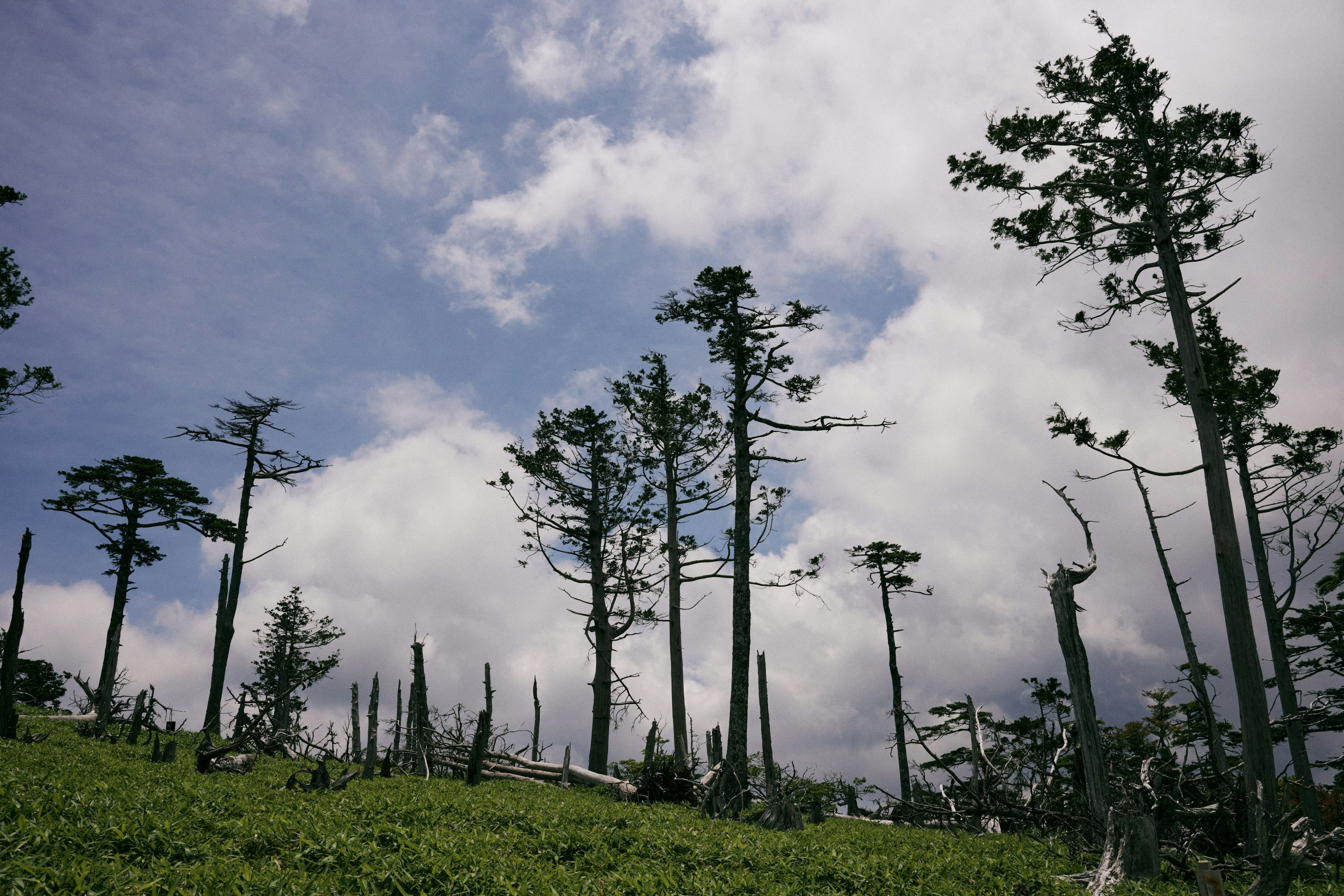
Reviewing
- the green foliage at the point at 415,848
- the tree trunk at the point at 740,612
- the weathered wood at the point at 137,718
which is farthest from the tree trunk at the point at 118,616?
the tree trunk at the point at 740,612

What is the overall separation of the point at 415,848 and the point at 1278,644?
64.6 ft

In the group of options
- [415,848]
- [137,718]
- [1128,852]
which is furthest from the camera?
[137,718]

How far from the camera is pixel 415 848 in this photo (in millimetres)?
7023

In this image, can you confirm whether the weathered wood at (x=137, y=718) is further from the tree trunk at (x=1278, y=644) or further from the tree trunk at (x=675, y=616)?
the tree trunk at (x=1278, y=644)

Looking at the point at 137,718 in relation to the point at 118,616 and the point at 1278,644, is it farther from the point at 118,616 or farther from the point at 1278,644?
the point at 1278,644

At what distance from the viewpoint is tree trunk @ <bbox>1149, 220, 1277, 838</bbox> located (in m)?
10.0

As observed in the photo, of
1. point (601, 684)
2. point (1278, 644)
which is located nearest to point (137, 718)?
point (601, 684)

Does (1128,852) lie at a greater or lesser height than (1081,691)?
lesser

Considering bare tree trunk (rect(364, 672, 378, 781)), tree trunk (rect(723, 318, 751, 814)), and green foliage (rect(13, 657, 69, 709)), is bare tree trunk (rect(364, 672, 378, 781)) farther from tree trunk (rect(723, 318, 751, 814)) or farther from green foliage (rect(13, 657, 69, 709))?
green foliage (rect(13, 657, 69, 709))

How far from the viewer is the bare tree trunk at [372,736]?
14.9 metres

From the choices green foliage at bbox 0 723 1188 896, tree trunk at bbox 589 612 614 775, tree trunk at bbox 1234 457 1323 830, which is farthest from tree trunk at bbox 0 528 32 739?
tree trunk at bbox 1234 457 1323 830

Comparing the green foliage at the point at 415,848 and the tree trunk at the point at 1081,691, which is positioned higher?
the tree trunk at the point at 1081,691

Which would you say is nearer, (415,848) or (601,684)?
(415,848)

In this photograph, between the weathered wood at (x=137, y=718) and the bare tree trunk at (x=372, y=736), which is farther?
the weathered wood at (x=137, y=718)
